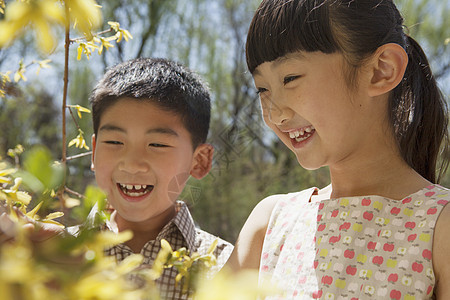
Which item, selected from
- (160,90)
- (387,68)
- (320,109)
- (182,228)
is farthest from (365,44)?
(182,228)

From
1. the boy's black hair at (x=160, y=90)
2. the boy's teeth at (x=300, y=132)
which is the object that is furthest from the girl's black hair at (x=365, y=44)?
the boy's black hair at (x=160, y=90)

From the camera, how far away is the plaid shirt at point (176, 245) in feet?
3.51

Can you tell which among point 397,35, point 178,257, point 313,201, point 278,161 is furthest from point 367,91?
point 278,161

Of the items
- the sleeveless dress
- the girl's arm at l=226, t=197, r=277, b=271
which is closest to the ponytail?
the sleeveless dress

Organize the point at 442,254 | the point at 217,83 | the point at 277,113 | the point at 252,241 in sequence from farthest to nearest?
the point at 217,83 < the point at 252,241 < the point at 277,113 < the point at 442,254

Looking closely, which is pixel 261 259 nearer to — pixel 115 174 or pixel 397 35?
pixel 115 174

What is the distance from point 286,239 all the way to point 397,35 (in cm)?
43

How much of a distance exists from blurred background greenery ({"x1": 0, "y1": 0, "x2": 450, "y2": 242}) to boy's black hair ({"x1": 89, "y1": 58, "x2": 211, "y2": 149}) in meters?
1.42

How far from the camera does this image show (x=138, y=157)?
3.42ft

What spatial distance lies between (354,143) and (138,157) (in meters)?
0.43

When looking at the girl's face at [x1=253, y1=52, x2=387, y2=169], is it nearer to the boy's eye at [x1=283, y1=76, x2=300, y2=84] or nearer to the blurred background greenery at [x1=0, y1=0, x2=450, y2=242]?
the boy's eye at [x1=283, y1=76, x2=300, y2=84]

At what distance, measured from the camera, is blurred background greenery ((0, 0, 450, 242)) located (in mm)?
2928

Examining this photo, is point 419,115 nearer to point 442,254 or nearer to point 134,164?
point 442,254

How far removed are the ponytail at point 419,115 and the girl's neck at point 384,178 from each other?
0.03 m
